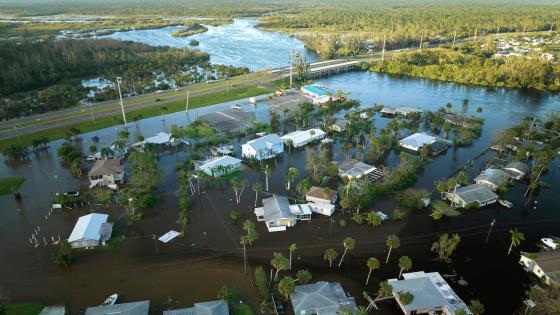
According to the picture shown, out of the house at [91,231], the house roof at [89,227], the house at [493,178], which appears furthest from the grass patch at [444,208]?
the house roof at [89,227]

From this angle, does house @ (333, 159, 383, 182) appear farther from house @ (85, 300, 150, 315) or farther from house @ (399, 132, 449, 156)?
house @ (85, 300, 150, 315)

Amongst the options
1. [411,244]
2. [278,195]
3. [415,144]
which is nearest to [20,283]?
[278,195]

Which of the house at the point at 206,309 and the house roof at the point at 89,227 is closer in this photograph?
the house at the point at 206,309

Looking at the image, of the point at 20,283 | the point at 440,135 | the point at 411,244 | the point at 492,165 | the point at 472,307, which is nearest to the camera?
the point at 472,307

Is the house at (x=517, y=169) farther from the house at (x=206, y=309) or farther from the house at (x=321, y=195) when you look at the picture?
the house at (x=206, y=309)

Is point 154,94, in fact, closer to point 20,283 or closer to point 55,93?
point 55,93
